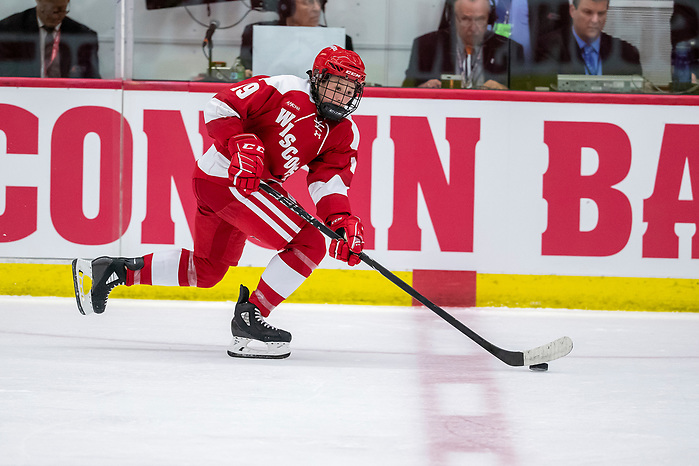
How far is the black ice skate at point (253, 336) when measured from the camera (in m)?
2.38

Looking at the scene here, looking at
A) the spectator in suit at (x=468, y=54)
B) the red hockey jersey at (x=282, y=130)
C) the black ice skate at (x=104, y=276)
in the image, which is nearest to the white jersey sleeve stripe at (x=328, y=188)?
the red hockey jersey at (x=282, y=130)

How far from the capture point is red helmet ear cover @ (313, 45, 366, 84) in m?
2.30

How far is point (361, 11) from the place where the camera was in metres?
3.86

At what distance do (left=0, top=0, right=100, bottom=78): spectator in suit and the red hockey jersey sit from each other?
1.60 meters

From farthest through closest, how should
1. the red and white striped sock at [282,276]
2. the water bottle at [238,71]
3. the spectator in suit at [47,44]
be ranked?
the water bottle at [238,71], the spectator in suit at [47,44], the red and white striped sock at [282,276]

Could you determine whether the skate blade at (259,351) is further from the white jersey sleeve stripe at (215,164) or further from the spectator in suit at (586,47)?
the spectator in suit at (586,47)

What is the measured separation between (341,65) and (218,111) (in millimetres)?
377

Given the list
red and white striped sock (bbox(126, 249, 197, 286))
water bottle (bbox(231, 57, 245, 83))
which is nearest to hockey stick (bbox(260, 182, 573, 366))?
red and white striped sock (bbox(126, 249, 197, 286))

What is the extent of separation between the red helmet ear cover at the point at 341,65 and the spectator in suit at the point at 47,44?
180 centimetres

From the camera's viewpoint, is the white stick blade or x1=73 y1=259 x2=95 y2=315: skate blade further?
x1=73 y1=259 x2=95 y2=315: skate blade

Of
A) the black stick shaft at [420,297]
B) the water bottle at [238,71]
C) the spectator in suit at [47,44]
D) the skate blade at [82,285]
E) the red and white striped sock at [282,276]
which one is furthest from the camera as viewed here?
the water bottle at [238,71]

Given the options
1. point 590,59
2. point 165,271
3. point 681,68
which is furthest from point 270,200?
point 681,68

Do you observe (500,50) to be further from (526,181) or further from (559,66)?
(526,181)

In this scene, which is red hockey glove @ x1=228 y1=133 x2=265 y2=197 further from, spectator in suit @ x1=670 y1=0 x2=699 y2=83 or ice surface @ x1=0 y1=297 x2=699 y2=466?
spectator in suit @ x1=670 y1=0 x2=699 y2=83
